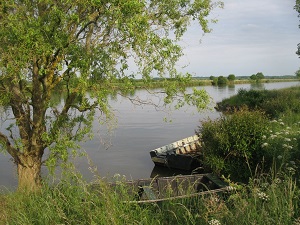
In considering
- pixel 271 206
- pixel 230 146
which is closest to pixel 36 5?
pixel 271 206

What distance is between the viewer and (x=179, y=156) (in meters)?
17.0

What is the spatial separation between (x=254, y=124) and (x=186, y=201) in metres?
7.21

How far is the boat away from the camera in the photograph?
16.8 m

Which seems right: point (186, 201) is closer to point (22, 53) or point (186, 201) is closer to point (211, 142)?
point (22, 53)

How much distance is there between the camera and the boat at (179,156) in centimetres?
1678

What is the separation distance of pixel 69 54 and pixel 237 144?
24.0 ft

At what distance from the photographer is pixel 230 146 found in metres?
12.5

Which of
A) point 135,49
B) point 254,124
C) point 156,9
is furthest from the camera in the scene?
point 254,124

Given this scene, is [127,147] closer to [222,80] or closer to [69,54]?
[69,54]

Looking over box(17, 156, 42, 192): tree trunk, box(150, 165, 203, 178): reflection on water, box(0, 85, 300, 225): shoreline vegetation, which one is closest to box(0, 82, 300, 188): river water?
box(150, 165, 203, 178): reflection on water

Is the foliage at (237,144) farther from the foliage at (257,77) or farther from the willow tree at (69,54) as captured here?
Result: the foliage at (257,77)

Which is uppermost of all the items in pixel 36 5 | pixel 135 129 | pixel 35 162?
pixel 36 5

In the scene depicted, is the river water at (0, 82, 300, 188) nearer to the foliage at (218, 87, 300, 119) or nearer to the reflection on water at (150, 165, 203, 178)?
the reflection on water at (150, 165, 203, 178)

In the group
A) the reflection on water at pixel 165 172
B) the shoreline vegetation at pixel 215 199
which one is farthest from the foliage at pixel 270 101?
the reflection on water at pixel 165 172
